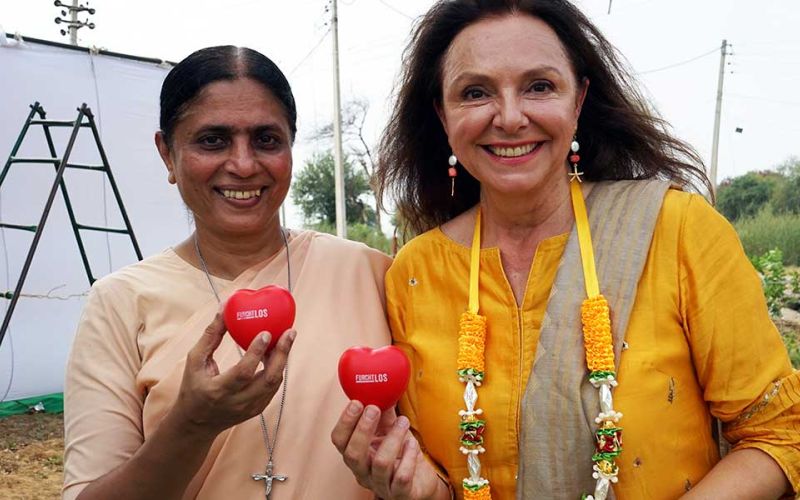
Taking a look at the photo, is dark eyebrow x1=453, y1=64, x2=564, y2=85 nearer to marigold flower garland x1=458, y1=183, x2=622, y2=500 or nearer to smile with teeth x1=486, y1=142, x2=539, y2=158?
smile with teeth x1=486, y1=142, x2=539, y2=158

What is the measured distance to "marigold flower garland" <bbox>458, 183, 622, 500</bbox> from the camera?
200cm

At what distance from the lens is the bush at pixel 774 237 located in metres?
17.6

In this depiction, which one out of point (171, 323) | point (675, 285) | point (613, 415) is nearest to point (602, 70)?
point (675, 285)

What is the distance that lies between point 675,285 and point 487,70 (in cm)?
79

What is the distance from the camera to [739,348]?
6.63 ft

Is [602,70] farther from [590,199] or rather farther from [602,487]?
[602,487]

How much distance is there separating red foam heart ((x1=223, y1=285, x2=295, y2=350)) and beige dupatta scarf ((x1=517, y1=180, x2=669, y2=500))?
0.69 metres

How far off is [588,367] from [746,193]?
3262 cm

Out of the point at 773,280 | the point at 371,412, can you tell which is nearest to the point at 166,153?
the point at 371,412

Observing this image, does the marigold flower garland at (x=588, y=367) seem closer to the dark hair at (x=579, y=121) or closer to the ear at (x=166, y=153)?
the dark hair at (x=579, y=121)

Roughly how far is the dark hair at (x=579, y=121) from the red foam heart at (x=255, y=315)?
0.86 metres

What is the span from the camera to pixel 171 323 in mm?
2373

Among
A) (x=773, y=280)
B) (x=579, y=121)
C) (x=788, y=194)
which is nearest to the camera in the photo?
(x=579, y=121)

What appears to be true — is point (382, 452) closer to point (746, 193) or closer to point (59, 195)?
point (59, 195)
